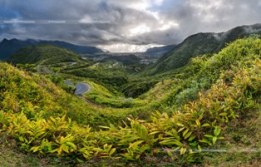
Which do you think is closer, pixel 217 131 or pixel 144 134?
pixel 144 134

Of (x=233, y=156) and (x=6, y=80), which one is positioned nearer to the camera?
(x=233, y=156)

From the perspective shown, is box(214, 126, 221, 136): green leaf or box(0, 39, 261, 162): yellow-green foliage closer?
box(0, 39, 261, 162): yellow-green foliage

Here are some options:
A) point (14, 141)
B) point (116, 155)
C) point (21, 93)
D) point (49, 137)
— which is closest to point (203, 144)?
point (116, 155)

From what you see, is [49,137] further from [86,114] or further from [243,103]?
[86,114]

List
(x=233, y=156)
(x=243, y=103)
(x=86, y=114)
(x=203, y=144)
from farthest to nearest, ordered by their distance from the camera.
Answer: (x=86, y=114), (x=243, y=103), (x=203, y=144), (x=233, y=156)

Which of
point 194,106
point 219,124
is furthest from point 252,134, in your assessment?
point 194,106

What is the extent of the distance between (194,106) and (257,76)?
3878 millimetres

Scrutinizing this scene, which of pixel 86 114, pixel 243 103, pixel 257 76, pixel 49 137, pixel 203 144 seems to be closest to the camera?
pixel 203 144

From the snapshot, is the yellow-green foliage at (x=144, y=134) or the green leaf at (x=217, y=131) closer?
the yellow-green foliage at (x=144, y=134)

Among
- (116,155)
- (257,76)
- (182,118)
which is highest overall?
(257,76)

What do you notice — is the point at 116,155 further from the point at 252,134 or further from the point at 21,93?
the point at 21,93

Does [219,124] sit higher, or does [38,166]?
[219,124]

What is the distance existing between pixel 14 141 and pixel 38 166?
6.43ft

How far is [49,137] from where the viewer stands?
14141mm
